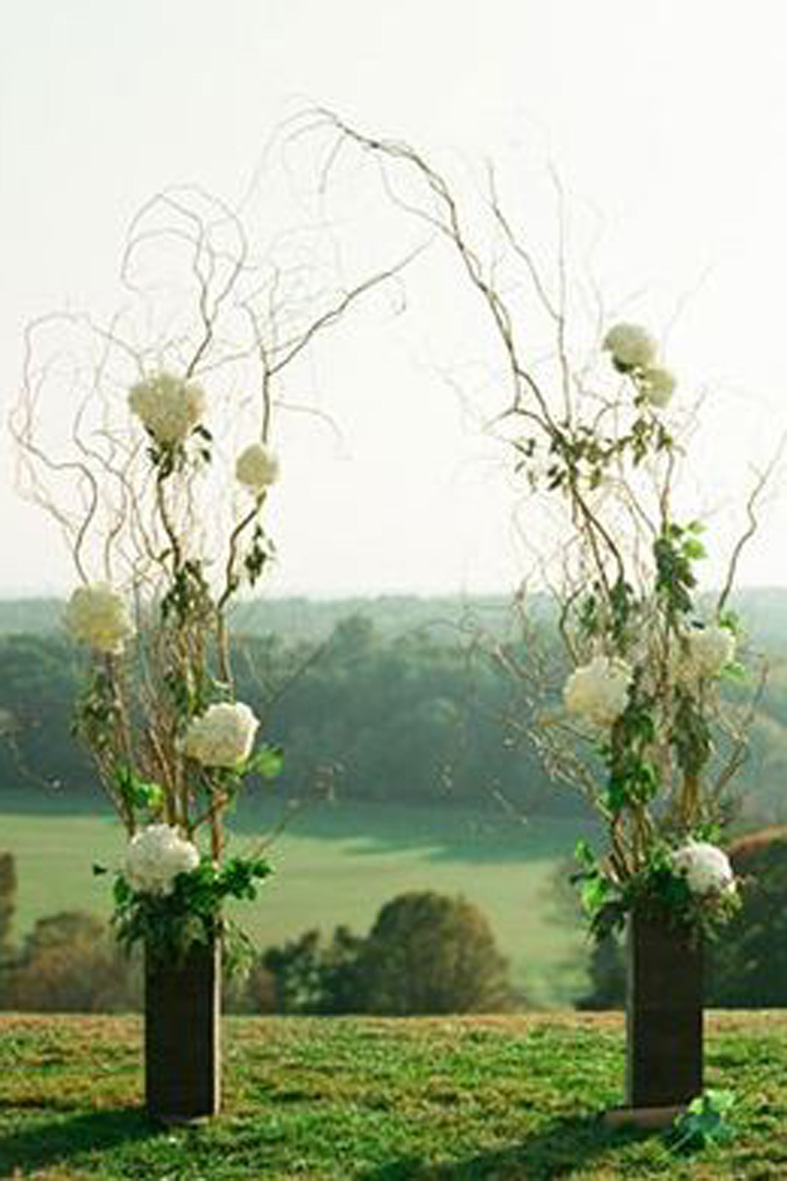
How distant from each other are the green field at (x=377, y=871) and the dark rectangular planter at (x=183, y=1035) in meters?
7.65

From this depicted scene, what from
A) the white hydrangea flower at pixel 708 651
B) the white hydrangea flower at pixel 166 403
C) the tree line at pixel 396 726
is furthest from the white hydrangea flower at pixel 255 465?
the tree line at pixel 396 726

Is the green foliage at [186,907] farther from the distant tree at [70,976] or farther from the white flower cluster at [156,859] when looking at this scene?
the distant tree at [70,976]

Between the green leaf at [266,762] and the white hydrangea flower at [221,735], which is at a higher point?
the white hydrangea flower at [221,735]

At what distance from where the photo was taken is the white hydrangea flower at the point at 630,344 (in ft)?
19.5

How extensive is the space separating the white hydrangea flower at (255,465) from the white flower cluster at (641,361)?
1.14m

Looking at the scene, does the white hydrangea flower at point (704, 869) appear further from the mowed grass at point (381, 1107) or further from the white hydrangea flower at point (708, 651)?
the mowed grass at point (381, 1107)

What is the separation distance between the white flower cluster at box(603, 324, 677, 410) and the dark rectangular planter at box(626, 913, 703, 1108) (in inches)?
65.9

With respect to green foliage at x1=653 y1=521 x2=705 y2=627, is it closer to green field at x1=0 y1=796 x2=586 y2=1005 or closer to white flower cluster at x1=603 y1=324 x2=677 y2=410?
white flower cluster at x1=603 y1=324 x2=677 y2=410

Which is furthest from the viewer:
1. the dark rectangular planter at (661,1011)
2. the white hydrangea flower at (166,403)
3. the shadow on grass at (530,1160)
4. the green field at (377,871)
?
the green field at (377,871)

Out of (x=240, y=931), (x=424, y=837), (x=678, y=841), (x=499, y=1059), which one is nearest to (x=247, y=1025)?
(x=499, y=1059)

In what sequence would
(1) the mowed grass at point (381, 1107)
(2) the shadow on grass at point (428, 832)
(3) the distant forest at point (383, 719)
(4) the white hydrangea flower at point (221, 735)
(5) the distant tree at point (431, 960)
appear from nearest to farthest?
(1) the mowed grass at point (381, 1107) < (4) the white hydrangea flower at point (221, 735) < (3) the distant forest at point (383, 719) < (5) the distant tree at point (431, 960) < (2) the shadow on grass at point (428, 832)

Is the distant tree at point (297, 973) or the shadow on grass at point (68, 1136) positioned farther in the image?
the distant tree at point (297, 973)

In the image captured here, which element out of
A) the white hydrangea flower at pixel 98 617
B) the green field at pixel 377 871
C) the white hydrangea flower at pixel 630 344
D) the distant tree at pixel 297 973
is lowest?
the distant tree at pixel 297 973

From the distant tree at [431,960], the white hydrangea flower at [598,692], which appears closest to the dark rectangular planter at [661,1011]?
the white hydrangea flower at [598,692]
